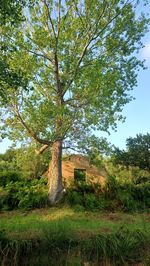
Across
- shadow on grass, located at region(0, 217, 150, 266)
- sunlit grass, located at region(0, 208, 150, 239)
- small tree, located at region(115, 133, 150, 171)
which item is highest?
small tree, located at region(115, 133, 150, 171)

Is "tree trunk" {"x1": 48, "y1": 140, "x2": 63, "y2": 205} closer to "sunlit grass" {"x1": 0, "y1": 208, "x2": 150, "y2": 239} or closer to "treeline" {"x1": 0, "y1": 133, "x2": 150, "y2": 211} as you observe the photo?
"treeline" {"x1": 0, "y1": 133, "x2": 150, "y2": 211}

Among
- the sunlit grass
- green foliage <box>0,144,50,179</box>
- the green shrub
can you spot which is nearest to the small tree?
green foliage <box>0,144,50,179</box>

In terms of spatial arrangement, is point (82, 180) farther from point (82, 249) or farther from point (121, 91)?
point (82, 249)

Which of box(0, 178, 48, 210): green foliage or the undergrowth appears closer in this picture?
the undergrowth

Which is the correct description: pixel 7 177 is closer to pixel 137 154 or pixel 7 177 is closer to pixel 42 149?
pixel 42 149

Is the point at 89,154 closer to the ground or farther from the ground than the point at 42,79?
closer to the ground

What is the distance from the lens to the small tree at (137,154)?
19906 millimetres

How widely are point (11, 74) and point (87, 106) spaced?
699cm

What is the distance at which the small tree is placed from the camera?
65.3 feet

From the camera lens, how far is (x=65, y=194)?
16.0m

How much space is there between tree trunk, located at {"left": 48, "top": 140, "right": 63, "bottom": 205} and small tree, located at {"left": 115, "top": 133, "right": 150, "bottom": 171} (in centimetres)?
467

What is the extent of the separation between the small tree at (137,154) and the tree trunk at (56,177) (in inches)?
184

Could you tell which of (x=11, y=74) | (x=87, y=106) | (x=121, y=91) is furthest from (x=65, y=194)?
(x=11, y=74)

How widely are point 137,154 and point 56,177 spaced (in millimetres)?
5958
